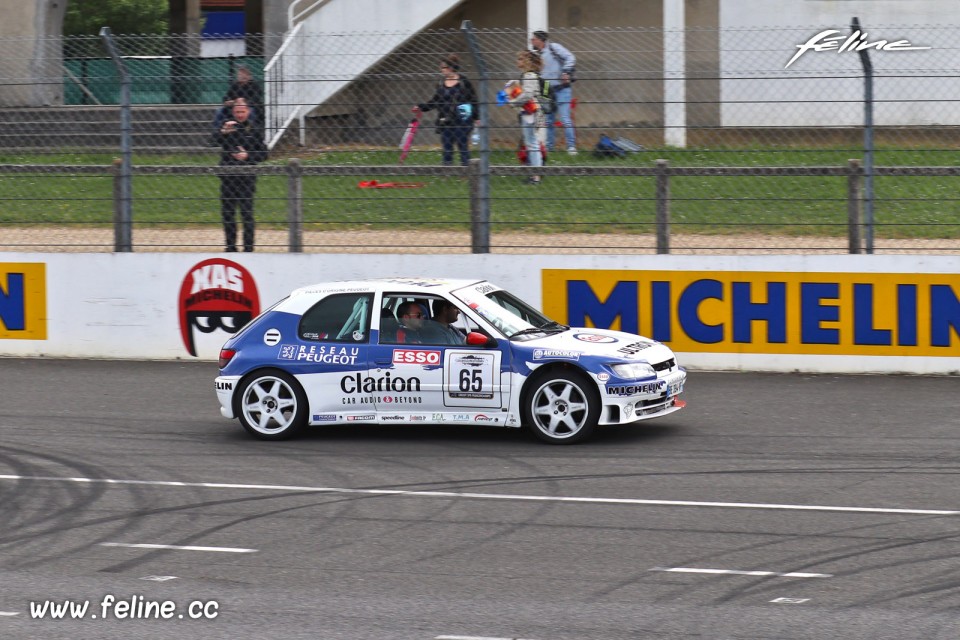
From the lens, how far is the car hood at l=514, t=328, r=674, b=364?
10953 mm

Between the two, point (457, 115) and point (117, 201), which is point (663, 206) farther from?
point (117, 201)

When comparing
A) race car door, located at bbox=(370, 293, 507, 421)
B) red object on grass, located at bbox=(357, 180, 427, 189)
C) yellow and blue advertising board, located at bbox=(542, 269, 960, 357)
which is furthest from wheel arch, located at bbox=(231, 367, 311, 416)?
red object on grass, located at bbox=(357, 180, 427, 189)

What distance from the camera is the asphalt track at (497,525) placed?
6.73 m

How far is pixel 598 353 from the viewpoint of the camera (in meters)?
11.0

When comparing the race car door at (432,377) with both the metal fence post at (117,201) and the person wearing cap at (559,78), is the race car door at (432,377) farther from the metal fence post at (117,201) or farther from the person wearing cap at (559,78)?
the metal fence post at (117,201)

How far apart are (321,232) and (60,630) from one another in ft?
31.9

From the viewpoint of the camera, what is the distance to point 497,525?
8.48 metres

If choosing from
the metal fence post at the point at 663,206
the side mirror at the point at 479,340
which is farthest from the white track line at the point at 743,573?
the metal fence post at the point at 663,206

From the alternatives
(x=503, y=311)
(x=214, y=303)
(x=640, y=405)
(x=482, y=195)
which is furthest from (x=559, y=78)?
(x=640, y=405)

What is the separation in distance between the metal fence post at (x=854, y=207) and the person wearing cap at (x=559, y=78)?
281cm

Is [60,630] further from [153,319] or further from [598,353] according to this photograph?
[153,319]

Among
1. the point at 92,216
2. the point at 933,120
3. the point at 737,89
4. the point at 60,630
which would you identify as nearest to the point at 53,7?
the point at 92,216

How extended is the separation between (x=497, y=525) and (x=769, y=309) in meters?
6.50

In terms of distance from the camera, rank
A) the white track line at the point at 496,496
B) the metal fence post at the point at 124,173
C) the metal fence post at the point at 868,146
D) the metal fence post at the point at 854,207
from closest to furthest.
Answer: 1. the white track line at the point at 496,496
2. the metal fence post at the point at 868,146
3. the metal fence post at the point at 854,207
4. the metal fence post at the point at 124,173
